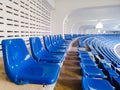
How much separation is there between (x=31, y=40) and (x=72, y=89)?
0.84m

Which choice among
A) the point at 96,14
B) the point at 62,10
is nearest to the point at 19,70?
the point at 62,10

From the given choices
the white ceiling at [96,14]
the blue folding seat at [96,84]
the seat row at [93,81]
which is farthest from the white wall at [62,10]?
the blue folding seat at [96,84]

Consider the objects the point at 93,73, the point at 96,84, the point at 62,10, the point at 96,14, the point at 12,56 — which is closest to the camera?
the point at 12,56

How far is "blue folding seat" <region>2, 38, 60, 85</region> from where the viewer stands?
4.12 ft

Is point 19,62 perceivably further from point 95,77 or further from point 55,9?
point 55,9

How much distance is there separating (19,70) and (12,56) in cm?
16

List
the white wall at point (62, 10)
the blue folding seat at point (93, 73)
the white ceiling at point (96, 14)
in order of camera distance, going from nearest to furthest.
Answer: the blue folding seat at point (93, 73)
the white wall at point (62, 10)
the white ceiling at point (96, 14)

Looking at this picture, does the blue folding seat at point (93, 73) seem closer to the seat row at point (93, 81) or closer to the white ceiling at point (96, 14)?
the seat row at point (93, 81)

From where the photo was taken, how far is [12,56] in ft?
4.44

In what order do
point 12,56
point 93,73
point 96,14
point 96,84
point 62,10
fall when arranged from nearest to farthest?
point 12,56 < point 96,84 < point 93,73 < point 62,10 < point 96,14

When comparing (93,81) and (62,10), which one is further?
(62,10)

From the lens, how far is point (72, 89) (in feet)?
5.81

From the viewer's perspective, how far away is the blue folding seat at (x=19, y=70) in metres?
1.25

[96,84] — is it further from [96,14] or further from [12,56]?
[96,14]
